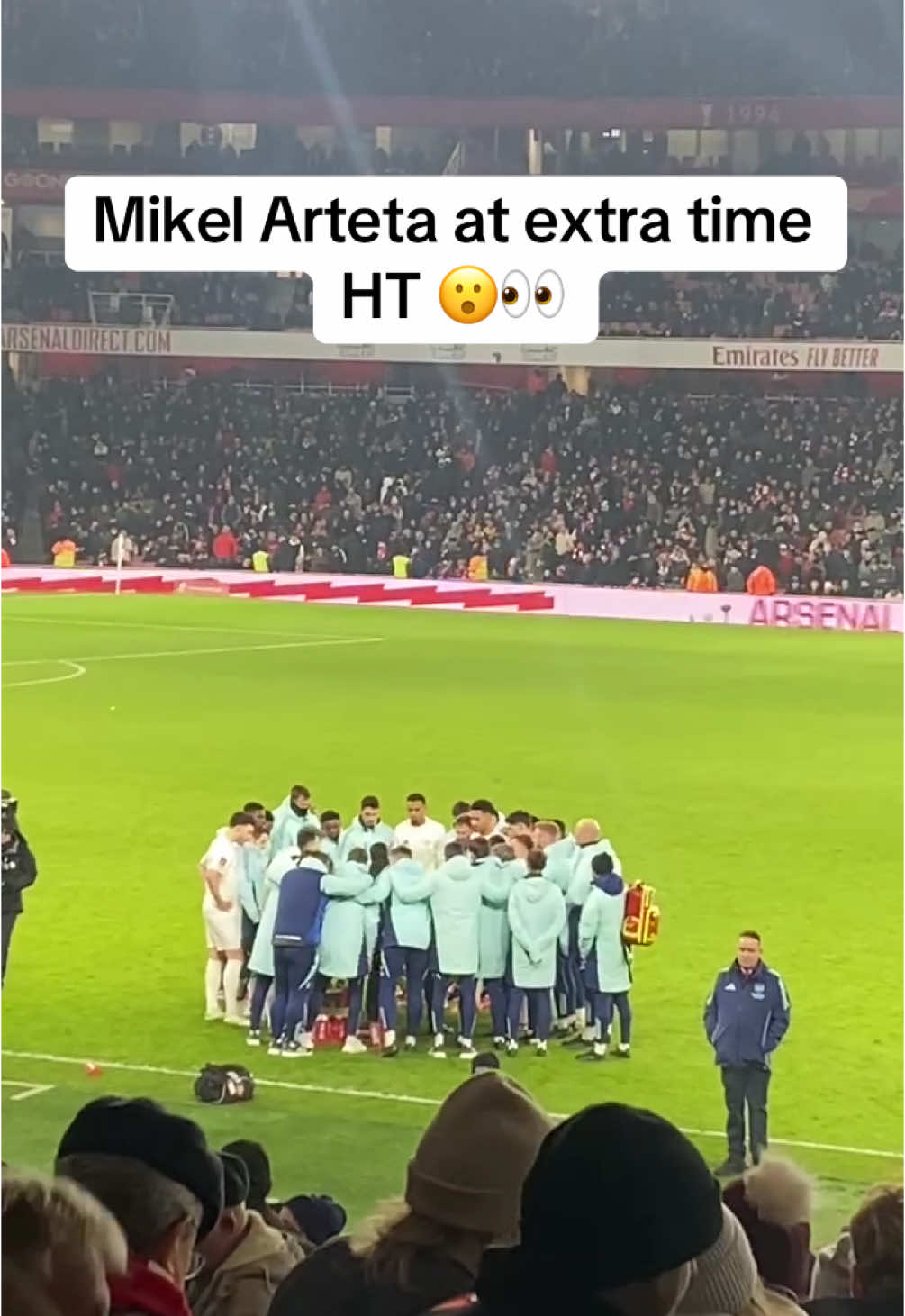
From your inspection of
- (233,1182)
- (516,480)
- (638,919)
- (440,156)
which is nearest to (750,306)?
(516,480)

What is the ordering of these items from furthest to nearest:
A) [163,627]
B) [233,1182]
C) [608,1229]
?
[163,627] → [233,1182] → [608,1229]

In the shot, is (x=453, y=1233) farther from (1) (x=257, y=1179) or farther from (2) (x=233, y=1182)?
(1) (x=257, y=1179)

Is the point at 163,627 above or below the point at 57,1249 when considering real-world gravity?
below

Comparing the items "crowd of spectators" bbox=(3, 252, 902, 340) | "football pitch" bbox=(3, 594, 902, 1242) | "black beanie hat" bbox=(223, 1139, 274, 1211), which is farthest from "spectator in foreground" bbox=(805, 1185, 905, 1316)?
"crowd of spectators" bbox=(3, 252, 902, 340)

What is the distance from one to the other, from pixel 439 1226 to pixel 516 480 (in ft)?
59.4

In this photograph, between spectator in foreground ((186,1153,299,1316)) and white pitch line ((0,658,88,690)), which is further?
white pitch line ((0,658,88,690))

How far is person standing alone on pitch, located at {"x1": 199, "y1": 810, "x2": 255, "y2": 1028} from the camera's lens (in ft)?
21.5

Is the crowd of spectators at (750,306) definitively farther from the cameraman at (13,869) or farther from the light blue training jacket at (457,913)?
the light blue training jacket at (457,913)

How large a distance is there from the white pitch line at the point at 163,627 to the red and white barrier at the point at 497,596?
53 cm

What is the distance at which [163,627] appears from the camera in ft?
60.0

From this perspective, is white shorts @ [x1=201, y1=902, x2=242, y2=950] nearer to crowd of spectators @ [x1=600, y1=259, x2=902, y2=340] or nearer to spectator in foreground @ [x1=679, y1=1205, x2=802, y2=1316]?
spectator in foreground @ [x1=679, y1=1205, x2=802, y2=1316]

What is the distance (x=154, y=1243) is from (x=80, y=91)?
1628 cm

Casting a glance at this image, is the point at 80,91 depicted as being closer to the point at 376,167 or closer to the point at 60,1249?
the point at 376,167

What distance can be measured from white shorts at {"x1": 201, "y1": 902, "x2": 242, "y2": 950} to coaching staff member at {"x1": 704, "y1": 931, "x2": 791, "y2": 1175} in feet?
5.83
